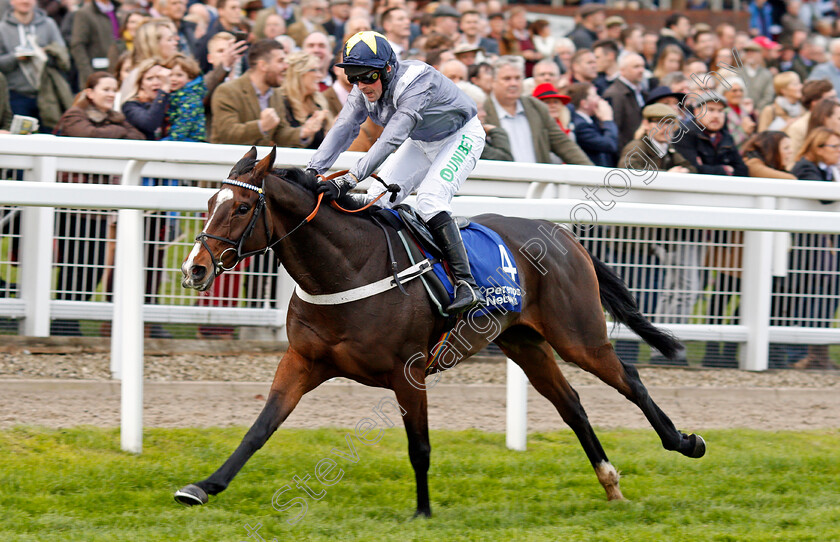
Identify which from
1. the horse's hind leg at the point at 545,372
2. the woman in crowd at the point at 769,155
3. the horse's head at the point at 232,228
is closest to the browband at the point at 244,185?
the horse's head at the point at 232,228

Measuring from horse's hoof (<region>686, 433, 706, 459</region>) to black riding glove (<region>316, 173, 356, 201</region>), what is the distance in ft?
6.40

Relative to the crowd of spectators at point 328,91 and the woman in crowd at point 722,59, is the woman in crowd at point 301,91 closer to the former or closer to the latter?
the crowd of spectators at point 328,91

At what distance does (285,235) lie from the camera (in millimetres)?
4016

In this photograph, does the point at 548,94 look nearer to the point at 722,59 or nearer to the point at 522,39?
the point at 522,39

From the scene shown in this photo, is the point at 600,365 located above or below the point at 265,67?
below

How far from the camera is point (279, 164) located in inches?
227

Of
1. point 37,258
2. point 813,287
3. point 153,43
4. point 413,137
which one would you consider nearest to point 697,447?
point 413,137

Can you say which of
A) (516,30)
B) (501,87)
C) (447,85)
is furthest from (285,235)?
(516,30)

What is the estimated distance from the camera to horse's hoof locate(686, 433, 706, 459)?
483 cm

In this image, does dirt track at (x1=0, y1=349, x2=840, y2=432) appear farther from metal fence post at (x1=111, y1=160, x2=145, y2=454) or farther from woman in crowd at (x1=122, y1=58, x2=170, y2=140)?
woman in crowd at (x1=122, y1=58, x2=170, y2=140)

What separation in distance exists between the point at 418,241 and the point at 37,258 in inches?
97.0

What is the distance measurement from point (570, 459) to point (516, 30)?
23.6 ft

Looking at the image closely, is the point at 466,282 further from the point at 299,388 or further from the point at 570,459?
the point at 570,459

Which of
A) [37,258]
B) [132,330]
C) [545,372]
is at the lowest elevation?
[37,258]
